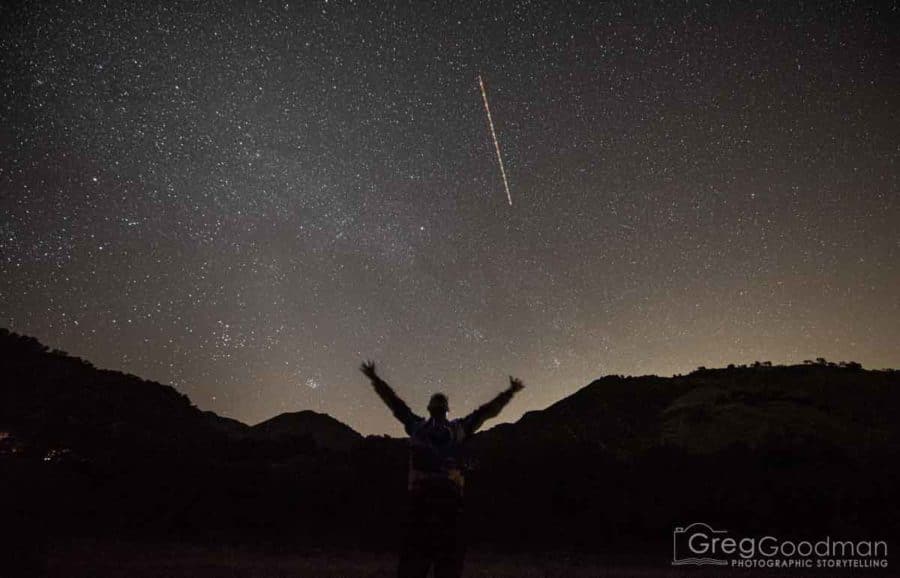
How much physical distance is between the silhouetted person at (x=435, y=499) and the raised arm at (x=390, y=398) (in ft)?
0.23

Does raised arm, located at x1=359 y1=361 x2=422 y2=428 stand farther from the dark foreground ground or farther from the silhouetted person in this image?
the dark foreground ground

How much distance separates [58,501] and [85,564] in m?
5.24

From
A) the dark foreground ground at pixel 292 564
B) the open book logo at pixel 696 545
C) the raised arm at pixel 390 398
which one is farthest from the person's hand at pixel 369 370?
the open book logo at pixel 696 545

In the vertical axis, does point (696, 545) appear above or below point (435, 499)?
below

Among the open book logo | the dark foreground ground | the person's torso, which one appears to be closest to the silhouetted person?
the person's torso

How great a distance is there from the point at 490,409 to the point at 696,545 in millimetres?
10435

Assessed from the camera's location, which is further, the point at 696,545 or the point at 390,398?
the point at 696,545

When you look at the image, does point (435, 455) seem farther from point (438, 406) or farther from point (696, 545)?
point (696, 545)

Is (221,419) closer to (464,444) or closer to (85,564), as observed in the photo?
(85,564)

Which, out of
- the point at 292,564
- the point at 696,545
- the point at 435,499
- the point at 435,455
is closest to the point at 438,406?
the point at 435,455

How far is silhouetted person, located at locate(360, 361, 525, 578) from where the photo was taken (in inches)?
135

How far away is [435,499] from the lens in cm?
343

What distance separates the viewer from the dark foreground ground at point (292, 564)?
8.12m

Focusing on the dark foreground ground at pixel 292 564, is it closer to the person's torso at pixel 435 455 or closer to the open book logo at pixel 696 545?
the open book logo at pixel 696 545
